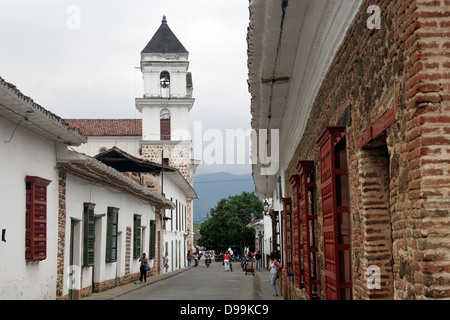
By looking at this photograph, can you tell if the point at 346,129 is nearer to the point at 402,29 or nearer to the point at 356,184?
the point at 356,184

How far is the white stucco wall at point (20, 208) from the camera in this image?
31.4 ft

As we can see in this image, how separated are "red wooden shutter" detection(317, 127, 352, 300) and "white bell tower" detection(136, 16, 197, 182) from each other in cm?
3821

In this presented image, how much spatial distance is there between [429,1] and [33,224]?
9143 mm

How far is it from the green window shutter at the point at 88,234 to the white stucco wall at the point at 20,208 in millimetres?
2815

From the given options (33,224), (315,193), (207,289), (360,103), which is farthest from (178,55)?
(360,103)

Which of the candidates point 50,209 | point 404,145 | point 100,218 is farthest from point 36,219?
point 404,145

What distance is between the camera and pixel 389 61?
3.64 m

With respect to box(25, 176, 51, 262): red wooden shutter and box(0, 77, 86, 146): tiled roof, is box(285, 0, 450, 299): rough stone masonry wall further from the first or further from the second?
box(25, 176, 51, 262): red wooden shutter

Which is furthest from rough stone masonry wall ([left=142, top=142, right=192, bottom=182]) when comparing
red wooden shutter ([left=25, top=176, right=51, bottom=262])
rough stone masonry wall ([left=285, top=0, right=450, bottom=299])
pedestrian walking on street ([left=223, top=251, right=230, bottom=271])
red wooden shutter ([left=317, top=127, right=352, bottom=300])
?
rough stone masonry wall ([left=285, top=0, right=450, bottom=299])

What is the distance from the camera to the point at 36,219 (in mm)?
10938

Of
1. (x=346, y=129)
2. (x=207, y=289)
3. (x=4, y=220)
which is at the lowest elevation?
(x=207, y=289)

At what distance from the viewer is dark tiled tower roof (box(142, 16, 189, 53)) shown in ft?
144

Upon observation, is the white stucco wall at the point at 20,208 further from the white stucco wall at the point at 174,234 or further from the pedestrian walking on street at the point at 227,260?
the pedestrian walking on street at the point at 227,260

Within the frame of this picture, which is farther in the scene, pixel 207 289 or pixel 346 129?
pixel 207 289
